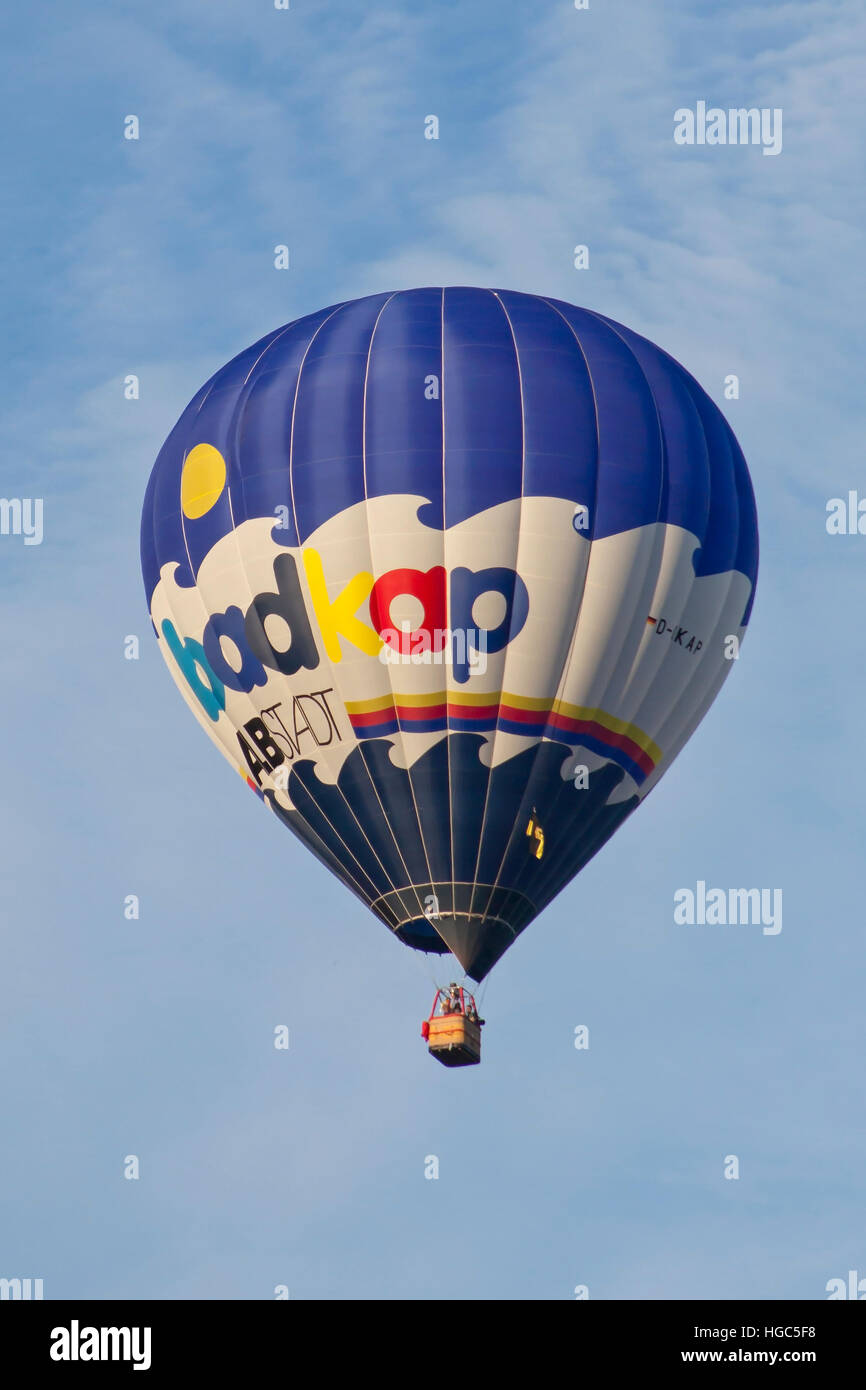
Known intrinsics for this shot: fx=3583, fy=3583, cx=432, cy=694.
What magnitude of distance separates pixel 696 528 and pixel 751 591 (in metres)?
1.68

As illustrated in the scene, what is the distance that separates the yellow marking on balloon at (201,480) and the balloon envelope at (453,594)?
4cm

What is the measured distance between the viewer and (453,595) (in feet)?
134

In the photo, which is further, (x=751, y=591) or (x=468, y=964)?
(x=751, y=591)

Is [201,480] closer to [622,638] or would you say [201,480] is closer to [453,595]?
[453,595]

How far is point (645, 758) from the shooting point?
42.4 meters

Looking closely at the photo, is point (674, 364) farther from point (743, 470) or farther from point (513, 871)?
point (513, 871)

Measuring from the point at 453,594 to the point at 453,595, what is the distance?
11 millimetres

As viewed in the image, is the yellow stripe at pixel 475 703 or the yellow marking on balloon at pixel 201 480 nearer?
the yellow stripe at pixel 475 703

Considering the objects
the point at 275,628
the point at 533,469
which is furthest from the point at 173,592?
the point at 533,469

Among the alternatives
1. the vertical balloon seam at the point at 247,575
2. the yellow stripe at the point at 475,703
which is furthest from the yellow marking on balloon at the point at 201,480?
the yellow stripe at the point at 475,703

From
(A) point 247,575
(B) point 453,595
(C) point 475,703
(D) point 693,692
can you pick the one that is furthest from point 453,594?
(D) point 693,692

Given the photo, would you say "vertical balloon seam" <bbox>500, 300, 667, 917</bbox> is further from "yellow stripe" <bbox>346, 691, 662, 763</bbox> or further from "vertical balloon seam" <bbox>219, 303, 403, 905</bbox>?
"vertical balloon seam" <bbox>219, 303, 403, 905</bbox>

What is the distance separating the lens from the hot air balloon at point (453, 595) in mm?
41031

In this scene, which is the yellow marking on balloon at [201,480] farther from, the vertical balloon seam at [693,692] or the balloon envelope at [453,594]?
the vertical balloon seam at [693,692]
